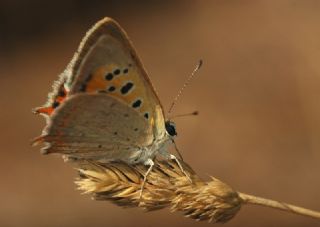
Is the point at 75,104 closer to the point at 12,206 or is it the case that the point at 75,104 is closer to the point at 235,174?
the point at 235,174

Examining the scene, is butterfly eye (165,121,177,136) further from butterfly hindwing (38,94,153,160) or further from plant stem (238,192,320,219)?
plant stem (238,192,320,219)

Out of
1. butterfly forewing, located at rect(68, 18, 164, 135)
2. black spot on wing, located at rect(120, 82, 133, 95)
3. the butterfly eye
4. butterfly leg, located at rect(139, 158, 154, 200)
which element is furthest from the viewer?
the butterfly eye

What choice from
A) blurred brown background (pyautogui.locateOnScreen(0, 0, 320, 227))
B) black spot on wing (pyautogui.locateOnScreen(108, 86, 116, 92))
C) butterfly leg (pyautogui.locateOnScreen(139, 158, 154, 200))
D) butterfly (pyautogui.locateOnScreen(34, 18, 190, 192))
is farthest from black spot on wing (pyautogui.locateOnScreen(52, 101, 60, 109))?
blurred brown background (pyautogui.locateOnScreen(0, 0, 320, 227))

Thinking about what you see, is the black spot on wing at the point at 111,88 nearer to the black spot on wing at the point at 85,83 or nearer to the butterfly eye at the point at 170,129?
the black spot on wing at the point at 85,83

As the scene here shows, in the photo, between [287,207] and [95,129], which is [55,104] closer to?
[95,129]

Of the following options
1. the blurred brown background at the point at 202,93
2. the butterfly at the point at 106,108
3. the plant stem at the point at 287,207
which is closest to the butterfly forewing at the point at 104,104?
Answer: the butterfly at the point at 106,108

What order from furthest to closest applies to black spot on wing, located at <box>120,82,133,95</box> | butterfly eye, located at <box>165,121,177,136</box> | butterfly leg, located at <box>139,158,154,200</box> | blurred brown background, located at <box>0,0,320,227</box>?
1. blurred brown background, located at <box>0,0,320,227</box>
2. butterfly eye, located at <box>165,121,177,136</box>
3. black spot on wing, located at <box>120,82,133,95</box>
4. butterfly leg, located at <box>139,158,154,200</box>

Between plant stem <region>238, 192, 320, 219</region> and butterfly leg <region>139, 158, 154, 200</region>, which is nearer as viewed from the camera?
plant stem <region>238, 192, 320, 219</region>
